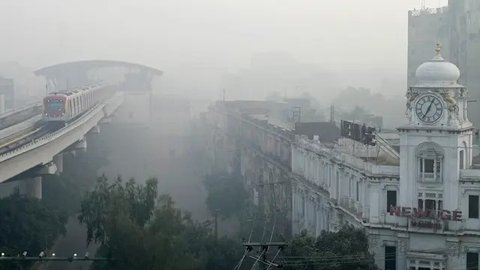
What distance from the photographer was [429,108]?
23.7 metres

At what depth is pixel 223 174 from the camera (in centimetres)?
5106

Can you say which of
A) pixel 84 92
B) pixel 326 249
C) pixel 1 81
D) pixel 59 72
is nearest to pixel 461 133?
pixel 326 249

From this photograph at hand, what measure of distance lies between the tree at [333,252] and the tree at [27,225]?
11.2 m

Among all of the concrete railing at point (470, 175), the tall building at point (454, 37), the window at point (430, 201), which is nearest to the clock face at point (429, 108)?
the concrete railing at point (470, 175)

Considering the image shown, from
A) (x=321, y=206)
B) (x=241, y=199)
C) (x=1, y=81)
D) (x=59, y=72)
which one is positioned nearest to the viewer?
(x=321, y=206)

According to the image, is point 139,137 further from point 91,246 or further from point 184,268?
Result: point 184,268

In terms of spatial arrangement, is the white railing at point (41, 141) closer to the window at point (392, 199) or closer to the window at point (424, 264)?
the window at point (392, 199)

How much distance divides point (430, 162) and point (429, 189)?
0.83 m

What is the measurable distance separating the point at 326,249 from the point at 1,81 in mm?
87976

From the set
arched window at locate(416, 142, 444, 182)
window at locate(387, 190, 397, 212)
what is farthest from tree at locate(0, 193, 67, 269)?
arched window at locate(416, 142, 444, 182)

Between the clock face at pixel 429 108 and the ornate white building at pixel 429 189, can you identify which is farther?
the clock face at pixel 429 108

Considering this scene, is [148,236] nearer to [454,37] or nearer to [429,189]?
[429,189]

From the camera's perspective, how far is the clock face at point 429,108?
23.6m

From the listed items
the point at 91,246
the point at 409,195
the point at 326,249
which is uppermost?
the point at 409,195
